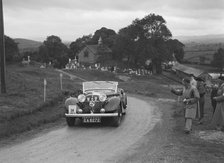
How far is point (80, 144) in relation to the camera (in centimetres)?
1035

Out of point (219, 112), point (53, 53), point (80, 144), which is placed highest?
point (53, 53)

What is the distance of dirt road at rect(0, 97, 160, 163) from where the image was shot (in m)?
8.87

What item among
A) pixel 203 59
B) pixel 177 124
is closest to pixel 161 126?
pixel 177 124

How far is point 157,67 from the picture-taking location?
83.7 metres

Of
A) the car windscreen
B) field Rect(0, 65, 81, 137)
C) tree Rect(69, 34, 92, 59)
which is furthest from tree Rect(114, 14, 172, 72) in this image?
the car windscreen

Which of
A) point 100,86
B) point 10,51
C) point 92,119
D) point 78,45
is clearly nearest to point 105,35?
point 78,45

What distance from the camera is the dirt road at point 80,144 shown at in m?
8.87

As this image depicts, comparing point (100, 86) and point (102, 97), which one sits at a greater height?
point (100, 86)

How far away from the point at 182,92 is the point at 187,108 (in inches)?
36.4

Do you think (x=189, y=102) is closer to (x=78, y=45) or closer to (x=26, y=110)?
(x=26, y=110)

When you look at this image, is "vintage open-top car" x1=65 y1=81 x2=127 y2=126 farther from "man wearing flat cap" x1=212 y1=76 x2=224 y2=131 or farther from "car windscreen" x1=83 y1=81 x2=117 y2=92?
"man wearing flat cap" x1=212 y1=76 x2=224 y2=131

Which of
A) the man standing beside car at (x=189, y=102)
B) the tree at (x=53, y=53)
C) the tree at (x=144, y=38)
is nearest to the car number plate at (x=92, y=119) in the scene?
the man standing beside car at (x=189, y=102)

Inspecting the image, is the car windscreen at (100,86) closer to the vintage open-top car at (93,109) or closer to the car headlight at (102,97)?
the vintage open-top car at (93,109)

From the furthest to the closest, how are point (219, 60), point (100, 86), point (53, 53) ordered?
point (219, 60)
point (53, 53)
point (100, 86)
